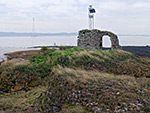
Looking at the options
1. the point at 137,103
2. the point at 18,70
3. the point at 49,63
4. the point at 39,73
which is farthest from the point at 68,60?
the point at 137,103

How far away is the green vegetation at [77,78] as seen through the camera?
6.52 meters

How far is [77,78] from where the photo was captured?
833cm

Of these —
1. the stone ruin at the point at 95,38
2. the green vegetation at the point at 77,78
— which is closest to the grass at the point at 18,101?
the green vegetation at the point at 77,78

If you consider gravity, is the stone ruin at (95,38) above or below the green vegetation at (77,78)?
above

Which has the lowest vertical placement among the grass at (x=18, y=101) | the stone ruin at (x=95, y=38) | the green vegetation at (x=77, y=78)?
the grass at (x=18, y=101)

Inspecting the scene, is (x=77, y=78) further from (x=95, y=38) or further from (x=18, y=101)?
(x=95, y=38)

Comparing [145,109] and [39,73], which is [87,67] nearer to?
[39,73]

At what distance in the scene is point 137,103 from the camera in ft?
19.1

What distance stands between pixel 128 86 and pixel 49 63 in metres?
5.68

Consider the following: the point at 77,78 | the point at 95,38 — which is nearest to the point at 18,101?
the point at 77,78

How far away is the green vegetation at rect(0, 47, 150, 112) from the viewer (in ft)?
21.4

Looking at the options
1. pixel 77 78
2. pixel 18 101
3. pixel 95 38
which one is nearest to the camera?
pixel 18 101

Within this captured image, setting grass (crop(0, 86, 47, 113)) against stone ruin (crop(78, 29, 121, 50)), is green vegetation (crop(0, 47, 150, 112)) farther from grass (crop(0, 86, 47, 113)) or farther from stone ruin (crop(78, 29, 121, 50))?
stone ruin (crop(78, 29, 121, 50))

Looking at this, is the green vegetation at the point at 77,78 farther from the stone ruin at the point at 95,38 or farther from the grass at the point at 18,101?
the stone ruin at the point at 95,38
